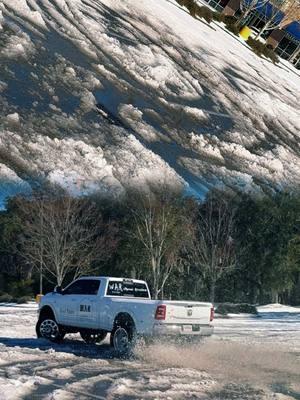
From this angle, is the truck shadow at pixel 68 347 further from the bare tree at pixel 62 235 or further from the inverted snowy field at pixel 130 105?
the inverted snowy field at pixel 130 105

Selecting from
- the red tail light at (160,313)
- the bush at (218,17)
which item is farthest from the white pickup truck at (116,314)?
the bush at (218,17)

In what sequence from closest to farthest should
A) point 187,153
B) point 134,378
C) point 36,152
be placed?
point 134,378 → point 36,152 → point 187,153

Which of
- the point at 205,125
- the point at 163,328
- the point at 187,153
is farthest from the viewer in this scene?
the point at 205,125

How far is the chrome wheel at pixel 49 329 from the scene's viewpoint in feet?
50.0

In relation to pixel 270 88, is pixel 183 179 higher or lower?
lower

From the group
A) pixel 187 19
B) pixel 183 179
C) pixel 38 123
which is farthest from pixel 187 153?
pixel 187 19

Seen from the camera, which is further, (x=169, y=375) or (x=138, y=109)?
(x=138, y=109)

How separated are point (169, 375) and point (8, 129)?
31.2 m

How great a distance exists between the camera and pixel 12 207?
42.5 metres

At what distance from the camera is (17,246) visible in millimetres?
42688

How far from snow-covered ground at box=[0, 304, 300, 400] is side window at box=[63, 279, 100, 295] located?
1.17m

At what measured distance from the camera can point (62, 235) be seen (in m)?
39.2

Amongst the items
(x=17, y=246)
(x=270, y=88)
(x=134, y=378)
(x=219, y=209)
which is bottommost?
(x=134, y=378)

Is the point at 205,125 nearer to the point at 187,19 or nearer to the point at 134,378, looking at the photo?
the point at 187,19
